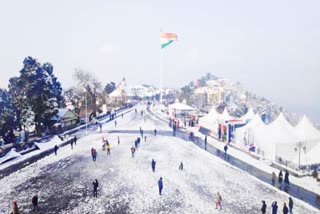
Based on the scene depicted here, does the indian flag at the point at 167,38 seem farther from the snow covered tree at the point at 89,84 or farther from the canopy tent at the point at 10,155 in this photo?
the canopy tent at the point at 10,155

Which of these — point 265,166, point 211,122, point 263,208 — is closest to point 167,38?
point 211,122

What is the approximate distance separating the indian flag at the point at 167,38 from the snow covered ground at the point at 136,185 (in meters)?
20.2

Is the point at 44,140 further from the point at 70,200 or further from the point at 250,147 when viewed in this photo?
the point at 250,147

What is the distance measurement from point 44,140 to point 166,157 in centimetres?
1592

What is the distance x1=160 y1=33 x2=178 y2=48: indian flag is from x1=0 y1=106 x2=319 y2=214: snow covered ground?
20.2 meters

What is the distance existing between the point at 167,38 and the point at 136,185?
28.7 metres

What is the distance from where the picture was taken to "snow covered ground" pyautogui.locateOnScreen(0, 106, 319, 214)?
55.0ft

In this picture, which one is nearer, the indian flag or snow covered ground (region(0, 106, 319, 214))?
snow covered ground (region(0, 106, 319, 214))

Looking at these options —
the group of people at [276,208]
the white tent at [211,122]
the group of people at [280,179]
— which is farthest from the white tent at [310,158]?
the white tent at [211,122]

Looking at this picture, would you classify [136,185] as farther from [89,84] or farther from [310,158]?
[89,84]

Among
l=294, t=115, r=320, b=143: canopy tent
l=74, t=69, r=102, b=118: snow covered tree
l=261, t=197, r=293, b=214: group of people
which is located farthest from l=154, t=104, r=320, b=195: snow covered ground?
l=74, t=69, r=102, b=118: snow covered tree

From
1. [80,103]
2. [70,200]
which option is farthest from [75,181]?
[80,103]

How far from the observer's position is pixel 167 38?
43750mm

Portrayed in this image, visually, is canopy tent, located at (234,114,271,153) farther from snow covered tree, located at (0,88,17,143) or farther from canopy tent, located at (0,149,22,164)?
snow covered tree, located at (0,88,17,143)
